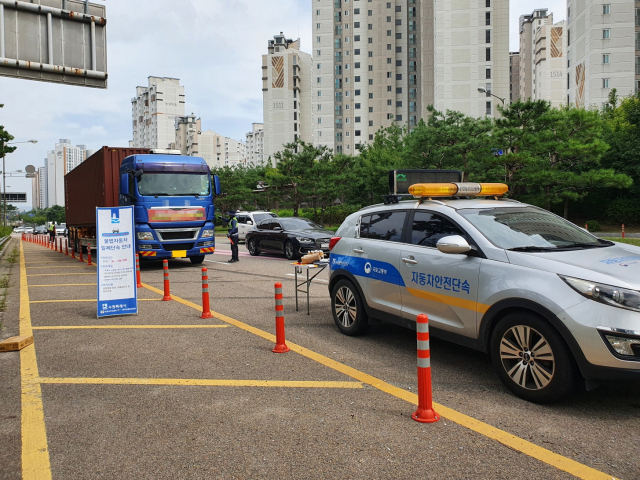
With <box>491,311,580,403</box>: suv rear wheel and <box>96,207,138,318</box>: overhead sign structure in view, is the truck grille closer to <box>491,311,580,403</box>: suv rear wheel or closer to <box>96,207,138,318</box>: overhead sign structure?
<box>96,207,138,318</box>: overhead sign structure

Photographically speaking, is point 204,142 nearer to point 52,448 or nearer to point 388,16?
point 388,16

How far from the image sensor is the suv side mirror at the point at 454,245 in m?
4.84

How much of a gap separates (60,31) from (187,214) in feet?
20.2

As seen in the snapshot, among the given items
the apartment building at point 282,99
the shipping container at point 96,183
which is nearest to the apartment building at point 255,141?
the apartment building at point 282,99

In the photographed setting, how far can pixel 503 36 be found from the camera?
72.4m

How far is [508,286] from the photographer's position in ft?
14.7

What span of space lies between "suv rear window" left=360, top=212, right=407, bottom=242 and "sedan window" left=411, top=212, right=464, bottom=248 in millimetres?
222

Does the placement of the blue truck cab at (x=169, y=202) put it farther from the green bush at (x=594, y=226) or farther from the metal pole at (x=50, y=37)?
the green bush at (x=594, y=226)

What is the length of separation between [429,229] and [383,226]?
807 mm

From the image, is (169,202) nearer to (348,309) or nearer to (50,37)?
(50,37)

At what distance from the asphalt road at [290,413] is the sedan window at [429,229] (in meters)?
1.31

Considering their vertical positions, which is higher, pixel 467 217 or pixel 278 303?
pixel 467 217

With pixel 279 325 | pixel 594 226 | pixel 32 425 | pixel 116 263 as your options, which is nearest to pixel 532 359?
pixel 279 325

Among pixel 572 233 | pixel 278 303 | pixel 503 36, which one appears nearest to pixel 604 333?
pixel 572 233
